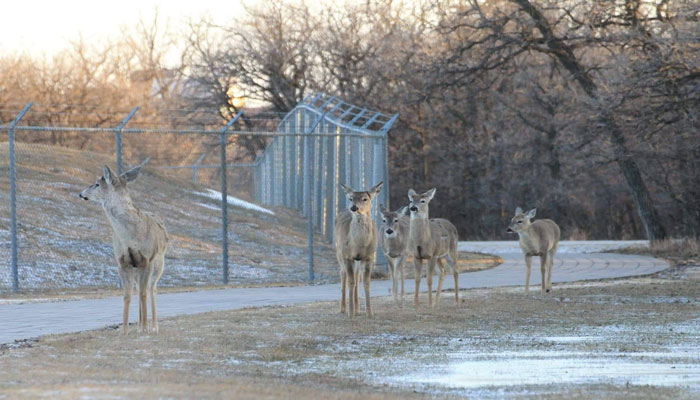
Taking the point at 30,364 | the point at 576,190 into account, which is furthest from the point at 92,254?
the point at 576,190

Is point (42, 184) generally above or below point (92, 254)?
above

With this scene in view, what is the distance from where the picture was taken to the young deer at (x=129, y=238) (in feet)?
38.0

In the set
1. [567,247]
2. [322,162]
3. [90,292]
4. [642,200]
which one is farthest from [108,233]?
[642,200]

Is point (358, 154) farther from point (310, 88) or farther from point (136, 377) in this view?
point (310, 88)

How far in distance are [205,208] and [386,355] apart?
69.0 feet

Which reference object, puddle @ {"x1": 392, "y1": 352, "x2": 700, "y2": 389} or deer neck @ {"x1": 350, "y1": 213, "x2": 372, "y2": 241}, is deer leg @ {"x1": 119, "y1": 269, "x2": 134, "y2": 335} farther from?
puddle @ {"x1": 392, "y1": 352, "x2": 700, "y2": 389}

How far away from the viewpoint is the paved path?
13.0 m

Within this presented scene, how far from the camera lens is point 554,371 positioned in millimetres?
9312

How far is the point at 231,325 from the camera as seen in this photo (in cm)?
1255

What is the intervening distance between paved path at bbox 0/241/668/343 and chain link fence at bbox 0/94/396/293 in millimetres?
2247

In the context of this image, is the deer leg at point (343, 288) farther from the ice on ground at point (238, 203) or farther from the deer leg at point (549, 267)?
the ice on ground at point (238, 203)

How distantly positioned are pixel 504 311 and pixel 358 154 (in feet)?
30.1

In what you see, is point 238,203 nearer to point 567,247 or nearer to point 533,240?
point 567,247

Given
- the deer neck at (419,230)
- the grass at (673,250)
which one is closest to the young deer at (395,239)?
the deer neck at (419,230)
